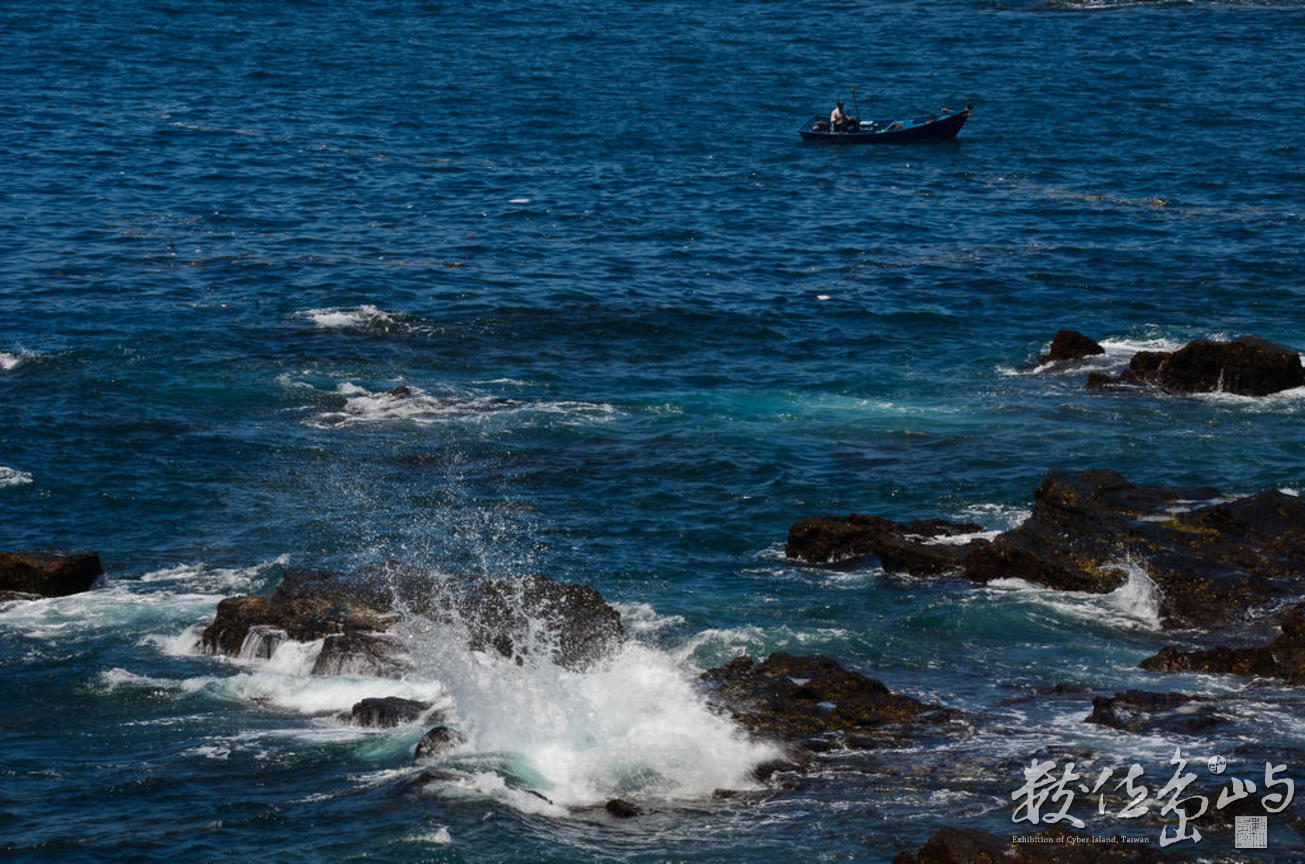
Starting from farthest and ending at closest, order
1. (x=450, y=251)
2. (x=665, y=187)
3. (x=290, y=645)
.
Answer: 1. (x=665, y=187)
2. (x=450, y=251)
3. (x=290, y=645)

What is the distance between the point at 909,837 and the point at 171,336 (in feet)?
113

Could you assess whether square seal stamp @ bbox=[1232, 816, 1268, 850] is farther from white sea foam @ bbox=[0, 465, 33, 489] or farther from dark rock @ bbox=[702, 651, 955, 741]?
white sea foam @ bbox=[0, 465, 33, 489]

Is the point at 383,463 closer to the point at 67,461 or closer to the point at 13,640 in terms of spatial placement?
the point at 67,461

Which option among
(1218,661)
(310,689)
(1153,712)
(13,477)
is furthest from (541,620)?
(13,477)

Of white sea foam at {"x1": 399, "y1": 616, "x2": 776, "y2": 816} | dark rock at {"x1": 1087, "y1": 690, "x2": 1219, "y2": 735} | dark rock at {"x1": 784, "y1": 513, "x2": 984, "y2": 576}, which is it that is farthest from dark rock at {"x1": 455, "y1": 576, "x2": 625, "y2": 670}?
dark rock at {"x1": 1087, "y1": 690, "x2": 1219, "y2": 735}

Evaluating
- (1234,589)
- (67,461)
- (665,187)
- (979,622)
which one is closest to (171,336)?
(67,461)

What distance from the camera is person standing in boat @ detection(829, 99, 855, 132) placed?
76.6 metres

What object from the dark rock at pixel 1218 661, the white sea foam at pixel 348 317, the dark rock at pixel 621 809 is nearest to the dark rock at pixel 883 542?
the dark rock at pixel 1218 661

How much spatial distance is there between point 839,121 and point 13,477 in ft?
151

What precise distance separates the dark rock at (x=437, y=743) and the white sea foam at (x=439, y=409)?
1833cm

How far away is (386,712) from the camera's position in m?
27.9

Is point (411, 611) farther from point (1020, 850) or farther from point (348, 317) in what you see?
point (348, 317)

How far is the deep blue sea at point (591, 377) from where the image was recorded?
25750mm

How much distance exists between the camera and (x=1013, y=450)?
4147 cm
